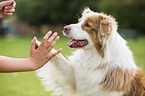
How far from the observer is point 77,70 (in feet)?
11.8

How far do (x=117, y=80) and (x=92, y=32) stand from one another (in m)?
1.00

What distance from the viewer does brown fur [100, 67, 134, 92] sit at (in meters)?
3.22

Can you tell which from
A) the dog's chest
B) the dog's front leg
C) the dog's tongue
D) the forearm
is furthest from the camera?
the dog's front leg

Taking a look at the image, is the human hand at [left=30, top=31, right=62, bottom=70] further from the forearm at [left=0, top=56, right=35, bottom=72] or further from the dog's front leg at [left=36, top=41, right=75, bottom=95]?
the dog's front leg at [left=36, top=41, right=75, bottom=95]

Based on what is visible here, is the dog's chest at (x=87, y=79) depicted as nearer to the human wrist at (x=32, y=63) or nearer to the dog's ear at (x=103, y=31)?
the dog's ear at (x=103, y=31)

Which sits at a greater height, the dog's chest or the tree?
the tree

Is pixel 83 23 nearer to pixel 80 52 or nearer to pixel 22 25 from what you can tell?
pixel 80 52

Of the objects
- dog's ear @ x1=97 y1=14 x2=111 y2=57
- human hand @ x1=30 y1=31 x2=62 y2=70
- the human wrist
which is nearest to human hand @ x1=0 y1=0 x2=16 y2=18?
human hand @ x1=30 y1=31 x2=62 y2=70

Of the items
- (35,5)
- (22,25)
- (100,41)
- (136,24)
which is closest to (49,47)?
(100,41)

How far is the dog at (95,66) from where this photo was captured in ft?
10.7

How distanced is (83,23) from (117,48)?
2.67 ft

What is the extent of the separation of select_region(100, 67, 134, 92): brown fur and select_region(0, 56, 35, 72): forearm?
1.59 metres

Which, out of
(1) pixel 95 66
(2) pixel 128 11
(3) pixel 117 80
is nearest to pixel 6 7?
(1) pixel 95 66

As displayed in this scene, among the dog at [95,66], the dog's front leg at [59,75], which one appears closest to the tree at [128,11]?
the dog at [95,66]
